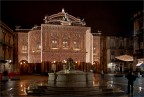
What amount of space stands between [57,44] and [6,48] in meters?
10.0

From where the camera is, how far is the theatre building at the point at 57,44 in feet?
216

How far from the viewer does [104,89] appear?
24.5m

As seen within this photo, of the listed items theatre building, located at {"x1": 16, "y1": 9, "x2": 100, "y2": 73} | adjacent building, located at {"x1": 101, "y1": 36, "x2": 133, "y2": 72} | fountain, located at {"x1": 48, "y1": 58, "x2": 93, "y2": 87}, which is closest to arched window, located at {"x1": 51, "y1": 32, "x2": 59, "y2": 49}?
theatre building, located at {"x1": 16, "y1": 9, "x2": 100, "y2": 73}

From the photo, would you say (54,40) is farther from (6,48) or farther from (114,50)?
(114,50)

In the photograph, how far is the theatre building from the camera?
6588cm

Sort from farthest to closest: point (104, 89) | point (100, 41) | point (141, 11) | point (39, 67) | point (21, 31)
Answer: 1. point (100, 41)
2. point (21, 31)
3. point (39, 67)
4. point (141, 11)
5. point (104, 89)

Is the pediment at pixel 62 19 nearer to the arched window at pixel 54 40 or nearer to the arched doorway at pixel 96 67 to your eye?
the arched window at pixel 54 40

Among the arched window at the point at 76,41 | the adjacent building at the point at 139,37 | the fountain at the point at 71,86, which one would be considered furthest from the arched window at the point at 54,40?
the fountain at the point at 71,86

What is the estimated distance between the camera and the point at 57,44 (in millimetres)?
67000

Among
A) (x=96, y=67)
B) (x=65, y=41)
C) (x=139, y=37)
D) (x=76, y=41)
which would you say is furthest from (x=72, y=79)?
(x=96, y=67)

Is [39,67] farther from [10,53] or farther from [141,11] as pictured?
[141,11]

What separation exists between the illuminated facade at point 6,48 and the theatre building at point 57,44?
12.3ft

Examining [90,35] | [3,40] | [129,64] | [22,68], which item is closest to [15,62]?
[22,68]

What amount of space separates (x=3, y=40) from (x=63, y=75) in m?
39.5
